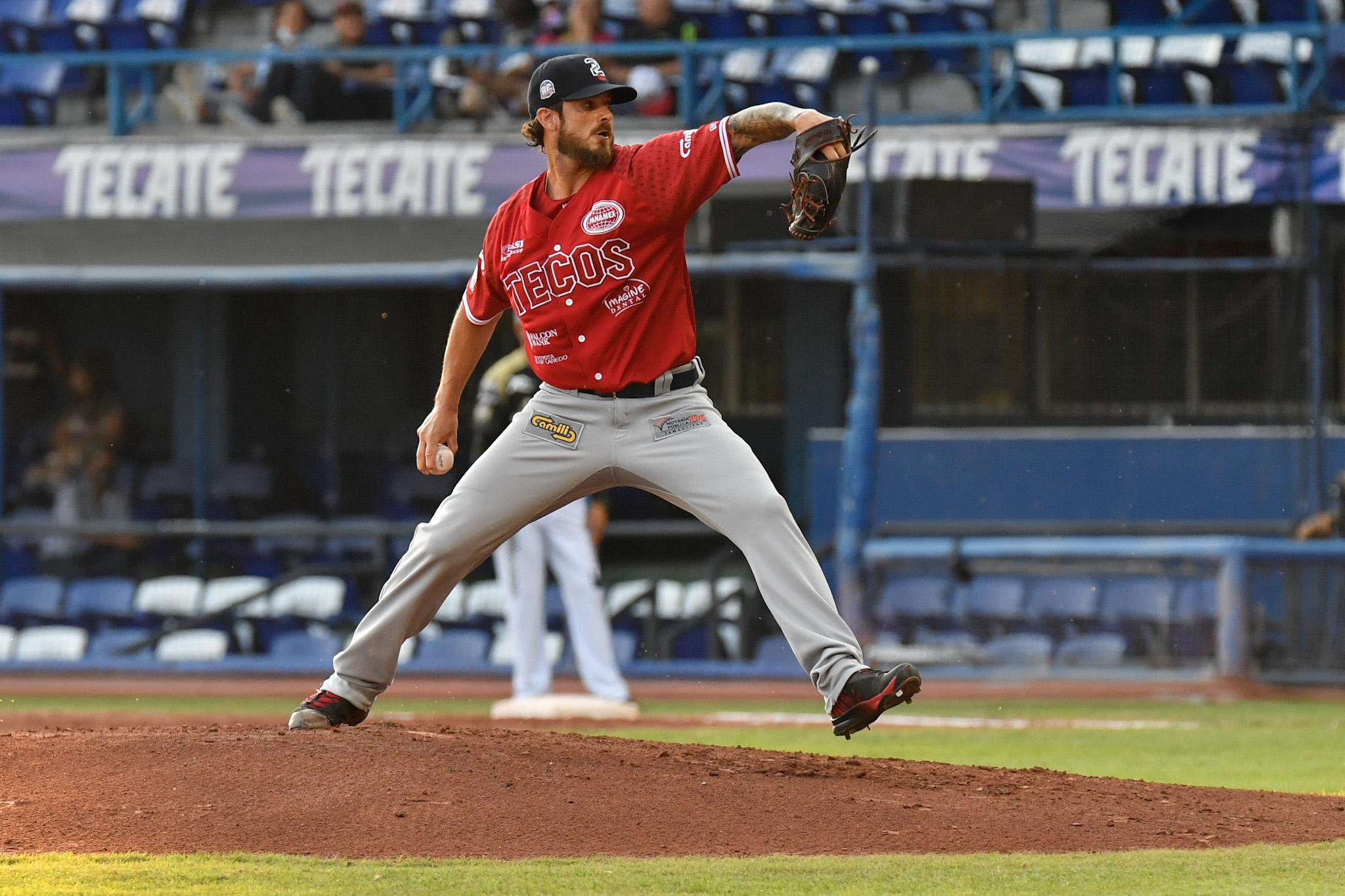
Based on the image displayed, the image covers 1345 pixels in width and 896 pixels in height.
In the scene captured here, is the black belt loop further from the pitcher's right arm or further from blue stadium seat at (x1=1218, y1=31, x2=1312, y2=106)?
blue stadium seat at (x1=1218, y1=31, x2=1312, y2=106)

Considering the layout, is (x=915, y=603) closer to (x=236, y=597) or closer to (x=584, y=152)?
(x=236, y=597)

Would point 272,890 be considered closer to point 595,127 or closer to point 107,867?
point 107,867

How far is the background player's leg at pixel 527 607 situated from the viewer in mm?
10312

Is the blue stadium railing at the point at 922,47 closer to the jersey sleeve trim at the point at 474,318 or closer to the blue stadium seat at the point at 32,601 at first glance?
the blue stadium seat at the point at 32,601

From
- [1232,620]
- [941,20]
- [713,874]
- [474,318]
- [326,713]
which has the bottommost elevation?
[1232,620]

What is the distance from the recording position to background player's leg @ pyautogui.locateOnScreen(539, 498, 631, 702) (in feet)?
33.7

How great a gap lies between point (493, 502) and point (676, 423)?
0.60 metres

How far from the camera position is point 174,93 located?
16.2 meters

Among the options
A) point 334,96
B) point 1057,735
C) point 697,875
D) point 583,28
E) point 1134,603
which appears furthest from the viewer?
point 334,96

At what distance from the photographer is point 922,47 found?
13.8 metres

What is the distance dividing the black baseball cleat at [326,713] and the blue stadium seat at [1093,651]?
6.15 m

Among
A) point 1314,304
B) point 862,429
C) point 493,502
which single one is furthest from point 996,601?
point 493,502

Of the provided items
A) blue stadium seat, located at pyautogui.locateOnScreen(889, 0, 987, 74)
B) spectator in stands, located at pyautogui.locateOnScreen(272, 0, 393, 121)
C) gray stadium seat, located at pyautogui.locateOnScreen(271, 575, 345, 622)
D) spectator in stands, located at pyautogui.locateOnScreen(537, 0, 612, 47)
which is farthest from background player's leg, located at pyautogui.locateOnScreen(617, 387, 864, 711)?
blue stadium seat, located at pyautogui.locateOnScreen(889, 0, 987, 74)

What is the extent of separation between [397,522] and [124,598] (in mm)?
2041
